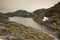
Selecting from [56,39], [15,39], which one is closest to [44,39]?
[56,39]

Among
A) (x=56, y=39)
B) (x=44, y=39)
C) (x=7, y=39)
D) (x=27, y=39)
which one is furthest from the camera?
(x=56, y=39)

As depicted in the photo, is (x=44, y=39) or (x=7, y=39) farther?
(x=44, y=39)

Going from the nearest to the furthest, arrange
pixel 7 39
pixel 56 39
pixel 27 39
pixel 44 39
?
1. pixel 7 39
2. pixel 27 39
3. pixel 44 39
4. pixel 56 39

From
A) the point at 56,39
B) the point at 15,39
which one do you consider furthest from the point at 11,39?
the point at 56,39

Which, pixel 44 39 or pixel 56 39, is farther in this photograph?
pixel 56 39

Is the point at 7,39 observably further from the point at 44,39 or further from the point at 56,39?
the point at 56,39

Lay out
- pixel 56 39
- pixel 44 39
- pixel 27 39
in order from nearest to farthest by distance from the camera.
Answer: pixel 27 39, pixel 44 39, pixel 56 39

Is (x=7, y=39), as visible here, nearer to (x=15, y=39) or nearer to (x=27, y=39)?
(x=15, y=39)

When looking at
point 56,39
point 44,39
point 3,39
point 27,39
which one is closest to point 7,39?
point 3,39

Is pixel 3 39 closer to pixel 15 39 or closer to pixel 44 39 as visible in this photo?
pixel 15 39
